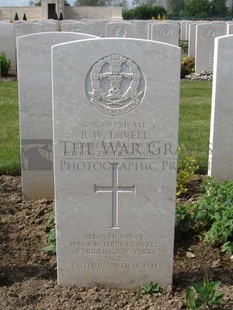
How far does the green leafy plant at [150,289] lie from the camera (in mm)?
3332

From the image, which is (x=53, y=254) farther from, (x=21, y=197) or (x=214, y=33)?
(x=214, y=33)

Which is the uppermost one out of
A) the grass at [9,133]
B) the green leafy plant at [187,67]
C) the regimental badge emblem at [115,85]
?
the regimental badge emblem at [115,85]

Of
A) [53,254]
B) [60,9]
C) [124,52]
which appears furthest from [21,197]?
[60,9]

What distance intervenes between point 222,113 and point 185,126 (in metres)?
2.82

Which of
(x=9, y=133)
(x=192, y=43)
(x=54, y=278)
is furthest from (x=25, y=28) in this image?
(x=54, y=278)

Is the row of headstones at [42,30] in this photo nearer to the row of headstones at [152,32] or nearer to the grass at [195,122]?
the row of headstones at [152,32]

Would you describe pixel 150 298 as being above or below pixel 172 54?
below

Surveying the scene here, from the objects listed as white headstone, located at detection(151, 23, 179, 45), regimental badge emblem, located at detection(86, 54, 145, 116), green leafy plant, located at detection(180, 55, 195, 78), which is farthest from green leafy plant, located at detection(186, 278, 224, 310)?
white headstone, located at detection(151, 23, 179, 45)

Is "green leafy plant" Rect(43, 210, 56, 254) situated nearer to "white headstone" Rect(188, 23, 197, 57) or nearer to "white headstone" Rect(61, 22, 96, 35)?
"white headstone" Rect(61, 22, 96, 35)

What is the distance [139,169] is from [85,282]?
34.0 inches

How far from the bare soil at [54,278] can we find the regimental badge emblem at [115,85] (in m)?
1.19

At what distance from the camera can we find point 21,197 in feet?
16.8

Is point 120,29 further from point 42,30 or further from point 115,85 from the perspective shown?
point 115,85

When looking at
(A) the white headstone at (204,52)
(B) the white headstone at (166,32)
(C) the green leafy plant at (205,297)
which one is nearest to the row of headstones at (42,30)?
(B) the white headstone at (166,32)
